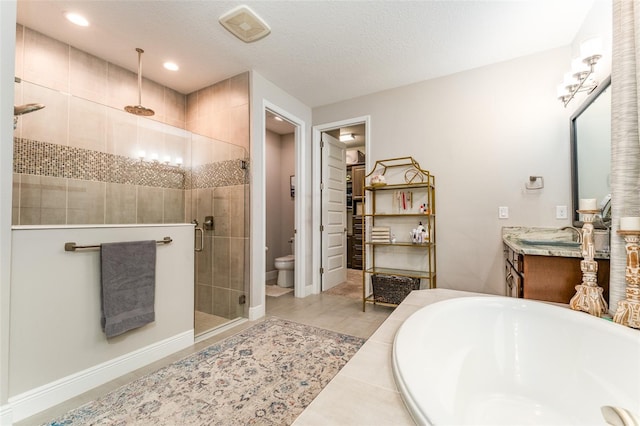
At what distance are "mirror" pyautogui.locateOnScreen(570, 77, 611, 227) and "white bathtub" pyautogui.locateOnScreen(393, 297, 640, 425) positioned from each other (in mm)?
914

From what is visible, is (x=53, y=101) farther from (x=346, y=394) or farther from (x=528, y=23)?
(x=528, y=23)

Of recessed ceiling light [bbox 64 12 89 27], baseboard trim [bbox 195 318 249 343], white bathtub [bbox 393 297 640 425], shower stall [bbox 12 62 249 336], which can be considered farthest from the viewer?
baseboard trim [bbox 195 318 249 343]

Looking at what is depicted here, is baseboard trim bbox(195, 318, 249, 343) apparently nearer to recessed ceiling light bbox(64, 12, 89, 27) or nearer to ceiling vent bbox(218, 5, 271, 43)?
ceiling vent bbox(218, 5, 271, 43)

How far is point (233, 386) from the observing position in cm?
161

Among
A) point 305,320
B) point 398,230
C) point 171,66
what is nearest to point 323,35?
point 171,66

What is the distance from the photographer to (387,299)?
113 inches

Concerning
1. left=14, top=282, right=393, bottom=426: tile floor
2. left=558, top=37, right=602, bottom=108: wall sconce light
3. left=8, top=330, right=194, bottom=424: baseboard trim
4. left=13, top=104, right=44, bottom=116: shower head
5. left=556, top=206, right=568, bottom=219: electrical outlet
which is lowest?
left=14, top=282, right=393, bottom=426: tile floor

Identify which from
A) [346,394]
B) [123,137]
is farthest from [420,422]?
[123,137]

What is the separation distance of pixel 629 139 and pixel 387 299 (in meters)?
2.19

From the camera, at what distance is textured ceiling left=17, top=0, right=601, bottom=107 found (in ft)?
6.32

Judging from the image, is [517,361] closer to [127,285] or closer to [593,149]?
[593,149]

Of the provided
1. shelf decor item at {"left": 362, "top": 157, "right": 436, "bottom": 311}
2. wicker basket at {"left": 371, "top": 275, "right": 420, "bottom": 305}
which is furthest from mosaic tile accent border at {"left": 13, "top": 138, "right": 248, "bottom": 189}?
wicker basket at {"left": 371, "top": 275, "right": 420, "bottom": 305}

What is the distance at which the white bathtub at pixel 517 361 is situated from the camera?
0.97 meters

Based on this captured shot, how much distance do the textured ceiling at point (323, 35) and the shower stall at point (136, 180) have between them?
1.57 ft
